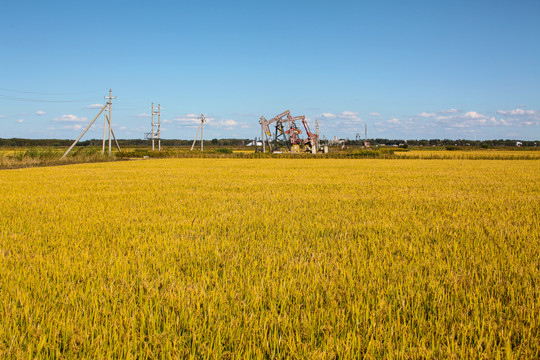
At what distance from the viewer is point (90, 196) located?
9.54 m

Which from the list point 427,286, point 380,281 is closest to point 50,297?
point 380,281

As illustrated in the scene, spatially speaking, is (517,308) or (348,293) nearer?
(517,308)

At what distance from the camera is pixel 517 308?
264 centimetres

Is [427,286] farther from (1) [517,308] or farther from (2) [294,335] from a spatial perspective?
(2) [294,335]

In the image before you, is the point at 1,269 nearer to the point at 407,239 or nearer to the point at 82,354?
the point at 82,354

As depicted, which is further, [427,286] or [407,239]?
[407,239]

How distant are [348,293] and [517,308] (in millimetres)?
1244

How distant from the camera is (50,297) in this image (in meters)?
2.87

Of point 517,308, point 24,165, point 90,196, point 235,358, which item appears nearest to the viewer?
point 235,358

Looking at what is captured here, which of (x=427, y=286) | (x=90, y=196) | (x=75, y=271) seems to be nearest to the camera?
(x=427, y=286)

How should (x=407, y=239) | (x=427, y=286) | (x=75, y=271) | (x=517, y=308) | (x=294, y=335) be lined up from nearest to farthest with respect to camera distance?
1. (x=294, y=335)
2. (x=517, y=308)
3. (x=427, y=286)
4. (x=75, y=271)
5. (x=407, y=239)

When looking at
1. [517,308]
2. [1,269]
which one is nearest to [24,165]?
[1,269]

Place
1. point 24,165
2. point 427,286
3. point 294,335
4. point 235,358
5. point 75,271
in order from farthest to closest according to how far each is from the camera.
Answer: point 24,165, point 75,271, point 427,286, point 294,335, point 235,358

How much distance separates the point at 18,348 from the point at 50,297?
810mm
